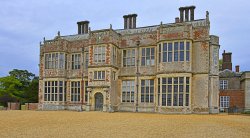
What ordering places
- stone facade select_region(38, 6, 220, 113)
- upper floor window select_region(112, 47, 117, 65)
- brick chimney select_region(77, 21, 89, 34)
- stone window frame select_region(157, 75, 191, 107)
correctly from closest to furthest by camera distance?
stone window frame select_region(157, 75, 191, 107)
stone facade select_region(38, 6, 220, 113)
upper floor window select_region(112, 47, 117, 65)
brick chimney select_region(77, 21, 89, 34)

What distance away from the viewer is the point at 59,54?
30719 millimetres

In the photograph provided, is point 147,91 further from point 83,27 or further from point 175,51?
point 83,27

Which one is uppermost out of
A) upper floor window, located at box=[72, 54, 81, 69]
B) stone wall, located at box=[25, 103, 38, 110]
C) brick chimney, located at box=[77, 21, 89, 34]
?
brick chimney, located at box=[77, 21, 89, 34]

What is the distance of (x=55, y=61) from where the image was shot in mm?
30938

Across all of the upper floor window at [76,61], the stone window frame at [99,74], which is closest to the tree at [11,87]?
the upper floor window at [76,61]

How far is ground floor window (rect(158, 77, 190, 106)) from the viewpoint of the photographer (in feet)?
78.0

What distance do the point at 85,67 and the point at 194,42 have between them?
41.8ft

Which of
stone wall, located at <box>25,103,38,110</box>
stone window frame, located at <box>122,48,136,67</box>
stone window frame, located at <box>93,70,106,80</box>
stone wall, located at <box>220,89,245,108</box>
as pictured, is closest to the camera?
stone window frame, located at <box>93,70,106,80</box>

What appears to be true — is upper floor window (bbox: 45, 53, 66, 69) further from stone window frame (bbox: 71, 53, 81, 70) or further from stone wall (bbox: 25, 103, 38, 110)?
stone wall (bbox: 25, 103, 38, 110)

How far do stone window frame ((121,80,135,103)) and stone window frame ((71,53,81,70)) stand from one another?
20.7 feet

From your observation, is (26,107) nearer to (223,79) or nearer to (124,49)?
(124,49)

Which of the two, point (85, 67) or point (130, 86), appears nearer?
point (130, 86)

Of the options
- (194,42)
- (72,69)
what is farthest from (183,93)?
(72,69)

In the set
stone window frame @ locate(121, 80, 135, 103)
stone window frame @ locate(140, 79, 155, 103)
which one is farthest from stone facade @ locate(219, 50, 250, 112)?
stone window frame @ locate(121, 80, 135, 103)
